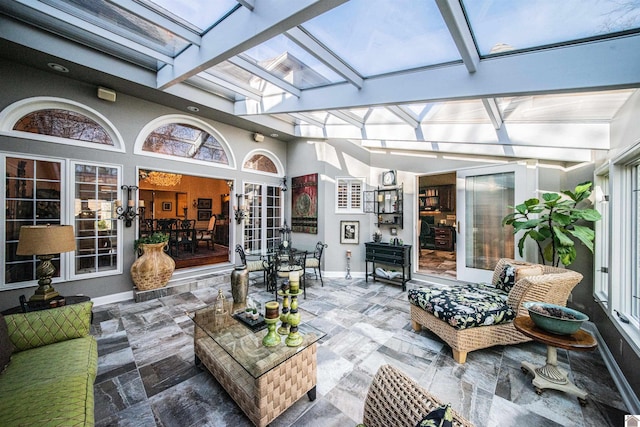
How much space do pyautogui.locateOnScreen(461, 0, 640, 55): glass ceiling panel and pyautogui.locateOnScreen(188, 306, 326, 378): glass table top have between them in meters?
2.77

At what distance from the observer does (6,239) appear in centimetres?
323

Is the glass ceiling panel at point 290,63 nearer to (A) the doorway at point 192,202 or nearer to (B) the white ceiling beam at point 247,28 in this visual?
(B) the white ceiling beam at point 247,28

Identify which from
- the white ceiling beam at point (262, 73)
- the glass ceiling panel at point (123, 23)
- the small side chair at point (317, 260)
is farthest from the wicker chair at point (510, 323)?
the glass ceiling panel at point (123, 23)

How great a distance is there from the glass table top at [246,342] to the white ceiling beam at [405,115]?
2904 millimetres

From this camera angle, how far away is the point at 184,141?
4.83 metres

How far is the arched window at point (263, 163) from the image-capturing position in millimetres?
5814

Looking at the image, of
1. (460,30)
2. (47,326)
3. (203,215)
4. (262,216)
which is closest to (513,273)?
(460,30)

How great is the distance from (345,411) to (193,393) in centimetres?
130

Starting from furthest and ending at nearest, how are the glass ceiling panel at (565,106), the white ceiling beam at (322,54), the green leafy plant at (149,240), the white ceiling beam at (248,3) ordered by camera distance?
1. the green leafy plant at (149,240)
2. the glass ceiling panel at (565,106)
3. the white ceiling beam at (322,54)
4. the white ceiling beam at (248,3)

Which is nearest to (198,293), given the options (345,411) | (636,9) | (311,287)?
(311,287)

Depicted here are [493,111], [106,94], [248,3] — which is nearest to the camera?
[248,3]

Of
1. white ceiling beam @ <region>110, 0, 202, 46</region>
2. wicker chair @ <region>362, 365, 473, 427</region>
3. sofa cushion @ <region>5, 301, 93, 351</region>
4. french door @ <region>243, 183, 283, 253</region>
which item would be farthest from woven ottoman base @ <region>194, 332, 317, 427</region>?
french door @ <region>243, 183, 283, 253</region>

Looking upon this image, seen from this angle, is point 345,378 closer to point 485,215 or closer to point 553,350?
point 553,350

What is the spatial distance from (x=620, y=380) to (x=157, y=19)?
5.49 meters
